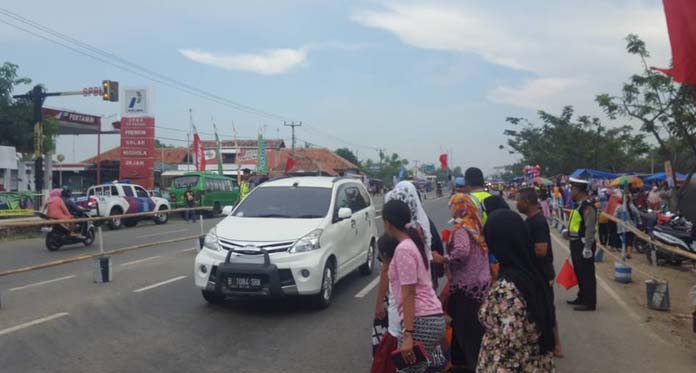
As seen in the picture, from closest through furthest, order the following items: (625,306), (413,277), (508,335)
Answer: (508,335) < (413,277) < (625,306)

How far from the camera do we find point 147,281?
10539 millimetres

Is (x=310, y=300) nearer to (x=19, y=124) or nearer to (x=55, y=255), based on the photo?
(x=55, y=255)

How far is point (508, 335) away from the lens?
10.8 ft

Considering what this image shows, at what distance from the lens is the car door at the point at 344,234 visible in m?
8.74

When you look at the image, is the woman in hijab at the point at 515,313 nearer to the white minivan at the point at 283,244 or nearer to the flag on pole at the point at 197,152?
the white minivan at the point at 283,244

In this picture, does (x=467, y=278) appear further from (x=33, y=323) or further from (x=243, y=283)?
(x=33, y=323)

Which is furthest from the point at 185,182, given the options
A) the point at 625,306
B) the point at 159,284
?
the point at 625,306

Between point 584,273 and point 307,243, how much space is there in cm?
379

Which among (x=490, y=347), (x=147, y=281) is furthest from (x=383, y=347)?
(x=147, y=281)

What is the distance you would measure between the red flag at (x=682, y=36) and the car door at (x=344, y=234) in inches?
192

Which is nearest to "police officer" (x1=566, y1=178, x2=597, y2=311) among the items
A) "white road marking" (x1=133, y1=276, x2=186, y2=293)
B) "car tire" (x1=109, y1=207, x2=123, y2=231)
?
"white road marking" (x1=133, y1=276, x2=186, y2=293)

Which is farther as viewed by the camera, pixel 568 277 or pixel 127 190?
pixel 127 190

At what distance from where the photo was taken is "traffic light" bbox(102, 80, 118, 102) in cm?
2364

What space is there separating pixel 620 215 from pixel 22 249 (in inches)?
624
